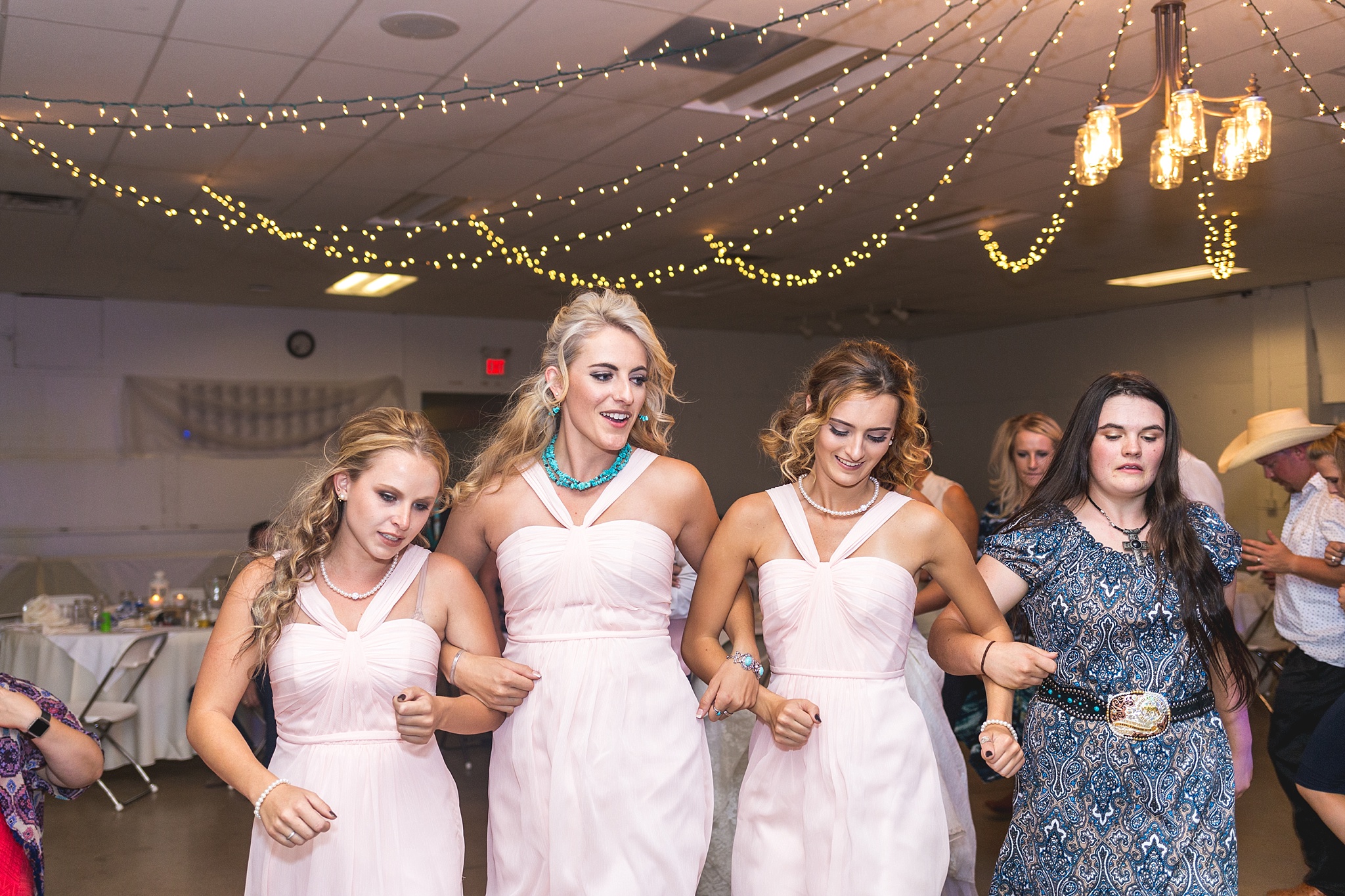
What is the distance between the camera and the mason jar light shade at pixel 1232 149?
3.62 meters

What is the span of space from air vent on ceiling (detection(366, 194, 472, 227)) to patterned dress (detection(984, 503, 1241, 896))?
17.4 ft

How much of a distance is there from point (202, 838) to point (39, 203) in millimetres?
3947

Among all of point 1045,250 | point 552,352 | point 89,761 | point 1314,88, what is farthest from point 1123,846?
point 1045,250

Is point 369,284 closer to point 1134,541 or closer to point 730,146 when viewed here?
point 730,146

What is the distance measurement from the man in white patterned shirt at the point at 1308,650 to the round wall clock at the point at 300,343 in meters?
9.77

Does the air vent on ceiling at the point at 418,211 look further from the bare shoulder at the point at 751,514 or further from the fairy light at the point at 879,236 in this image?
the bare shoulder at the point at 751,514

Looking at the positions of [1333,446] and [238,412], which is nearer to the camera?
[1333,446]

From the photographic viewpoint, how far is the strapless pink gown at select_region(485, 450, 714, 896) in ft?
7.41

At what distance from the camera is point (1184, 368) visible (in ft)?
38.6

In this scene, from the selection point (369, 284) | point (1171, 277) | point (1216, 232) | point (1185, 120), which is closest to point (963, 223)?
point (1216, 232)

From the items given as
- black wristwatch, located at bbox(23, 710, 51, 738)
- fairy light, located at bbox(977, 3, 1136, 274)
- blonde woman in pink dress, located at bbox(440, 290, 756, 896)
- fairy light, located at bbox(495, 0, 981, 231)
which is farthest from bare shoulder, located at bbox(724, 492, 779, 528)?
fairy light, located at bbox(977, 3, 1136, 274)

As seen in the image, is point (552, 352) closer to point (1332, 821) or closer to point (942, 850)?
point (942, 850)

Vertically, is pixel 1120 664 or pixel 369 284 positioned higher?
pixel 369 284

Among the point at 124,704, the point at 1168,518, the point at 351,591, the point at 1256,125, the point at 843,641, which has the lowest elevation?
the point at 124,704
